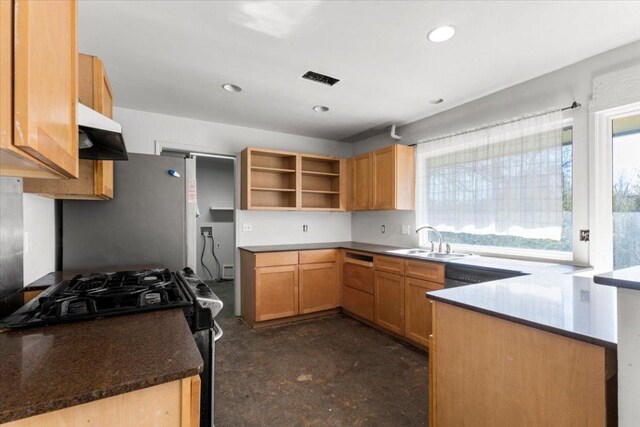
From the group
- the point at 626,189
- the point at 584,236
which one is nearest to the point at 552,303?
the point at 584,236

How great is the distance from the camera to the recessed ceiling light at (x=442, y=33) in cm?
185

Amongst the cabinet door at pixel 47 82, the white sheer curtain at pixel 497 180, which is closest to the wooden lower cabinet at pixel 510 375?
the cabinet door at pixel 47 82

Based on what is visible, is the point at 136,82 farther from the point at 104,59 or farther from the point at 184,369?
the point at 184,369

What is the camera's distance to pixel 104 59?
2.20 meters

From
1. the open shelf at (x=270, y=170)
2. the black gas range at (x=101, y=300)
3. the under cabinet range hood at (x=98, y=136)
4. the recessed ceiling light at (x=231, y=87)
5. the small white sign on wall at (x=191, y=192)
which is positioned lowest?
the black gas range at (x=101, y=300)

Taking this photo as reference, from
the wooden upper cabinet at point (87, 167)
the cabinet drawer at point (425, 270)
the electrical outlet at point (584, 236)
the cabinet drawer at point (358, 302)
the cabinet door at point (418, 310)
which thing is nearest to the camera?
the wooden upper cabinet at point (87, 167)

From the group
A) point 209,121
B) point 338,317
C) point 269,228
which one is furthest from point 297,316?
point 209,121

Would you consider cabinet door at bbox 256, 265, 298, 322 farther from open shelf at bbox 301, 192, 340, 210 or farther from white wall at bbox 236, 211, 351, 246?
open shelf at bbox 301, 192, 340, 210

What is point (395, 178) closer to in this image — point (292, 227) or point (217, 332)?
point (292, 227)

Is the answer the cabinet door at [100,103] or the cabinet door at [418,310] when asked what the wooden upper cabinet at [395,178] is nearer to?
the cabinet door at [418,310]

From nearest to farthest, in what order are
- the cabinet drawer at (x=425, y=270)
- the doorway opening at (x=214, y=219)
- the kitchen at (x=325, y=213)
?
1. the kitchen at (x=325, y=213)
2. the cabinet drawer at (x=425, y=270)
3. the doorway opening at (x=214, y=219)

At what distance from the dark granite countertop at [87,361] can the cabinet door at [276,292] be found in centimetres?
234

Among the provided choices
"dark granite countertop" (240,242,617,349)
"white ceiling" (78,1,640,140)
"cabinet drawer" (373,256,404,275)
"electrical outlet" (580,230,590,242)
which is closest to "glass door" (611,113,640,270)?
"electrical outlet" (580,230,590,242)

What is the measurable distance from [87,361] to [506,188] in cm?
303
